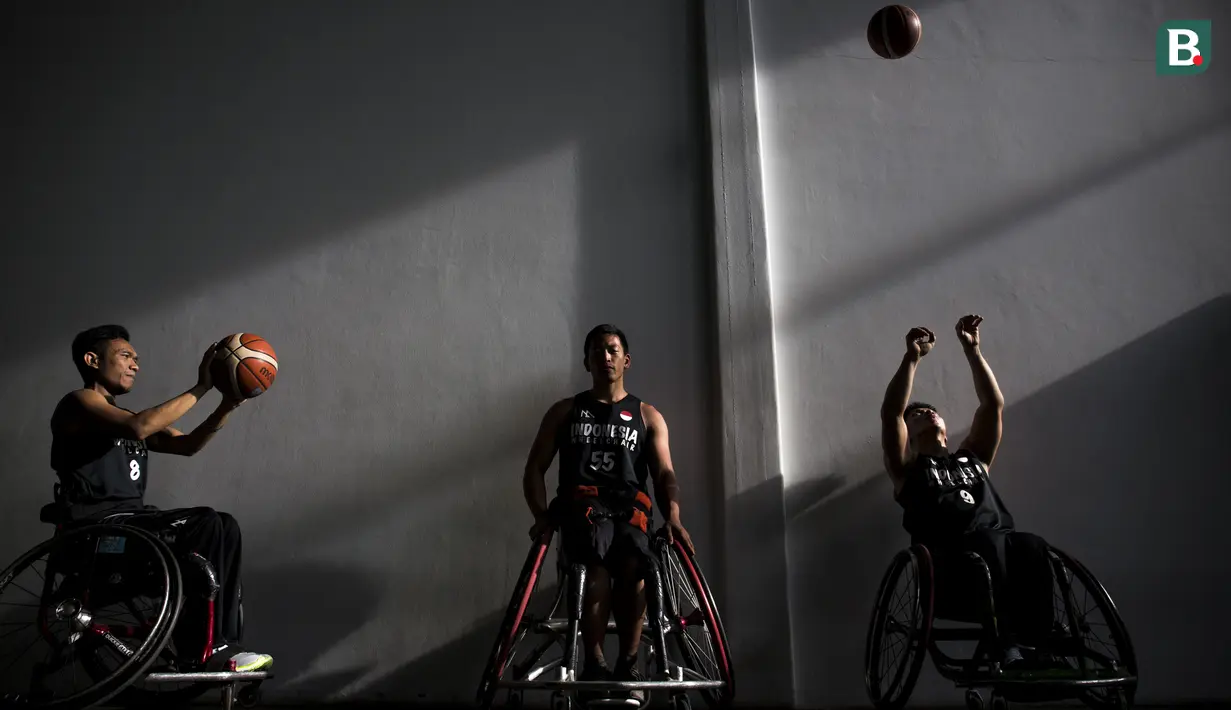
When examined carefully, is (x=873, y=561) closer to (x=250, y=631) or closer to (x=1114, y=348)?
(x=1114, y=348)

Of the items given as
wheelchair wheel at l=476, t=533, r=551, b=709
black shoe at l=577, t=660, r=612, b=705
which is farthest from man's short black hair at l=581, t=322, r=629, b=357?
black shoe at l=577, t=660, r=612, b=705

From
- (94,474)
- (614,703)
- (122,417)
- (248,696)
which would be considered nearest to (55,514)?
(94,474)

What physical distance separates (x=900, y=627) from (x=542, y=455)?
121 centimetres

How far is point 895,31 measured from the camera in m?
3.31

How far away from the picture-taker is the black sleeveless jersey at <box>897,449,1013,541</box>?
111 inches

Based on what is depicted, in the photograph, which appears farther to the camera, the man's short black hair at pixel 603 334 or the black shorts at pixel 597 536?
the man's short black hair at pixel 603 334

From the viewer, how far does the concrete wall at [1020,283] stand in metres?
3.32

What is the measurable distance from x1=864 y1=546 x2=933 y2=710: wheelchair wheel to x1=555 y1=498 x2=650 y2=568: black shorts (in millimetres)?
757

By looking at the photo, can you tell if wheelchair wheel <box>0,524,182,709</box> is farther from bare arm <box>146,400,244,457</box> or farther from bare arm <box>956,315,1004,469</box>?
bare arm <box>956,315,1004,469</box>

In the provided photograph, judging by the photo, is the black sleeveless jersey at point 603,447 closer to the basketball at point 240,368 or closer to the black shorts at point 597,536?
the black shorts at point 597,536

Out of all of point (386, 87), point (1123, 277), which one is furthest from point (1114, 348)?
point (386, 87)

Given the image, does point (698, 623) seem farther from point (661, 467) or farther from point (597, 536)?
point (661, 467)

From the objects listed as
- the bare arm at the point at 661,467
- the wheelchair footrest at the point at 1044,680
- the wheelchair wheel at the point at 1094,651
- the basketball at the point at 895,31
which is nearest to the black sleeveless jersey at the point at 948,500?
the wheelchair wheel at the point at 1094,651

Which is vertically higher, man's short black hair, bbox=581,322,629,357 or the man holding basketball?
man's short black hair, bbox=581,322,629,357
